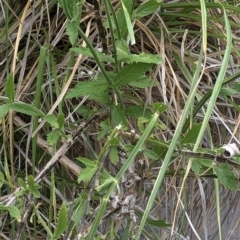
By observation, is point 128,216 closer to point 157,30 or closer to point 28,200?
point 28,200

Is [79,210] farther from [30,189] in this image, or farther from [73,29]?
[73,29]

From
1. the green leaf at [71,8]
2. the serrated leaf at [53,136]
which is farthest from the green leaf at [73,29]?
the serrated leaf at [53,136]

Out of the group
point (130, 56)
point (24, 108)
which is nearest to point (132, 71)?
point (130, 56)

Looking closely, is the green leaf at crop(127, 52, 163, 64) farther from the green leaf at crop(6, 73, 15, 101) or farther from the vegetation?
the green leaf at crop(6, 73, 15, 101)

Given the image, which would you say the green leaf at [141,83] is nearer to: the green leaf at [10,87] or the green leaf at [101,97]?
the green leaf at [101,97]

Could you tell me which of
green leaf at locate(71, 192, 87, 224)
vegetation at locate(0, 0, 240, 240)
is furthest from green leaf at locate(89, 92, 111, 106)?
green leaf at locate(71, 192, 87, 224)

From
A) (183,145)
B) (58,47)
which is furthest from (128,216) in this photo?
(58,47)

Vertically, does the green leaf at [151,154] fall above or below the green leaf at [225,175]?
above
